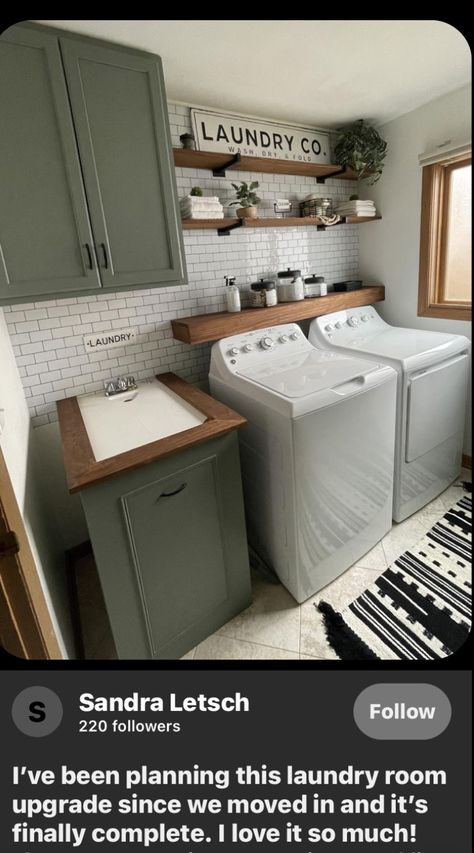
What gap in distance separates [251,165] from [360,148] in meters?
0.77

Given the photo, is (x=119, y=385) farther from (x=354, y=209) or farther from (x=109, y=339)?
(x=354, y=209)

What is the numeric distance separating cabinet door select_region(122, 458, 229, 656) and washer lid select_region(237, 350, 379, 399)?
0.47 metres

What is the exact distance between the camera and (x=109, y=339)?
191 cm

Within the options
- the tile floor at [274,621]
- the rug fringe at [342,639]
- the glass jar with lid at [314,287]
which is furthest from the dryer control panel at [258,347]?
the rug fringe at [342,639]

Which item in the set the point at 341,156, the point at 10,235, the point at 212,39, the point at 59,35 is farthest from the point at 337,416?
the point at 341,156

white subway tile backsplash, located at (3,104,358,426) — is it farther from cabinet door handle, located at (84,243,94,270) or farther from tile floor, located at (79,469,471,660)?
tile floor, located at (79,469,471,660)

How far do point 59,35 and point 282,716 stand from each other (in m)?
2.09

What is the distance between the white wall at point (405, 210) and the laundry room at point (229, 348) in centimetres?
2

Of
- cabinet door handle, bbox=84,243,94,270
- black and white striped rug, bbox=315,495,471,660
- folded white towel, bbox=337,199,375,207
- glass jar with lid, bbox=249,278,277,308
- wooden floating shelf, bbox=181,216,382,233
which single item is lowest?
black and white striped rug, bbox=315,495,471,660

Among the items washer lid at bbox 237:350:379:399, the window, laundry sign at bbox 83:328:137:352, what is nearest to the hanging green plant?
the window

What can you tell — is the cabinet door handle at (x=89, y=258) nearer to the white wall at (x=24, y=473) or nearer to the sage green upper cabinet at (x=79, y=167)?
the sage green upper cabinet at (x=79, y=167)

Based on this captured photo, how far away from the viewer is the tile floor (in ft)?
4.88

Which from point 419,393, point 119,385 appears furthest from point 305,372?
point 119,385
